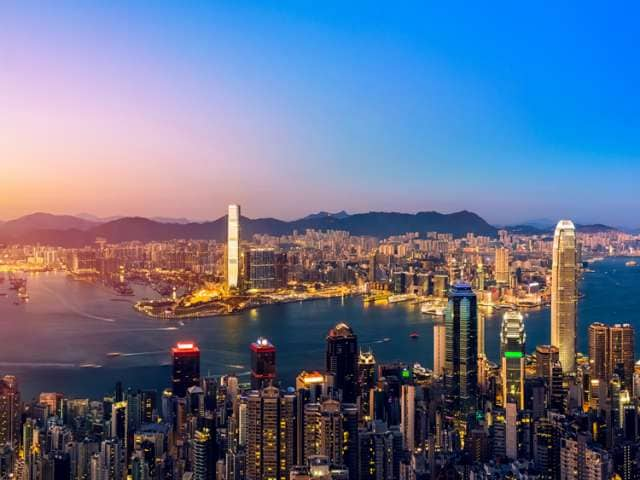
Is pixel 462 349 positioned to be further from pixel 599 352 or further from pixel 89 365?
pixel 89 365

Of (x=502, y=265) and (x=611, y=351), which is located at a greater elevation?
(x=502, y=265)

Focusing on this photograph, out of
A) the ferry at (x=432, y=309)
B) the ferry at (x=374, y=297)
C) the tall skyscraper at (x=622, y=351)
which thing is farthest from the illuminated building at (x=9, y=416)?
the ferry at (x=374, y=297)

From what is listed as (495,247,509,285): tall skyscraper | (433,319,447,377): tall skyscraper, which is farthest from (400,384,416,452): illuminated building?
(495,247,509,285): tall skyscraper

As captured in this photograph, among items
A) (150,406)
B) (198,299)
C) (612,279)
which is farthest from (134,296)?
(612,279)

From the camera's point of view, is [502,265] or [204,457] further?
[502,265]

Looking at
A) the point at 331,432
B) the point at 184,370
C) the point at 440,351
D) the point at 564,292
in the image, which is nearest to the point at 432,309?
the point at 564,292

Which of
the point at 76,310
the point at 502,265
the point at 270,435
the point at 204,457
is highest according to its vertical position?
the point at 502,265
